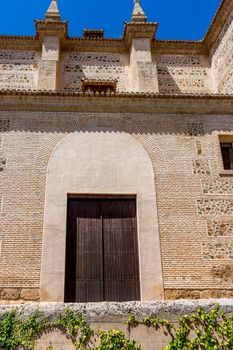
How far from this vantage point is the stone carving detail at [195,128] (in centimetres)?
959

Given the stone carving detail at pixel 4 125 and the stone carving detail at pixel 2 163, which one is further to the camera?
the stone carving detail at pixel 4 125

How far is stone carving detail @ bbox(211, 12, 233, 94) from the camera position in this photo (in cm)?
1255

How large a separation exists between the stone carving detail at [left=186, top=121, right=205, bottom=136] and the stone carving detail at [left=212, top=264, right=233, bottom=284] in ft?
10.8

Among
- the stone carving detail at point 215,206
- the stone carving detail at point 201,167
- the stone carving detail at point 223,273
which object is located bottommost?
the stone carving detail at point 223,273

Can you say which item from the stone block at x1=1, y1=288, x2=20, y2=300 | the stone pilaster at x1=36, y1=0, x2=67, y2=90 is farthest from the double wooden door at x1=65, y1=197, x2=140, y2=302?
the stone pilaster at x1=36, y1=0, x2=67, y2=90

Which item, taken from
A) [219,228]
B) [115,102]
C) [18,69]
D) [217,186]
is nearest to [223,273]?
[219,228]

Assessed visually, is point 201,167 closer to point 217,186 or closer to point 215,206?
point 217,186

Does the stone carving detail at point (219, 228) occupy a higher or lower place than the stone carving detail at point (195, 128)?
lower

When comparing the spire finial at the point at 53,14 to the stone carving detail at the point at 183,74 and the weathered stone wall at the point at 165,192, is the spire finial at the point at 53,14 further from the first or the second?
the weathered stone wall at the point at 165,192

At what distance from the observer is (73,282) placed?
8055 millimetres

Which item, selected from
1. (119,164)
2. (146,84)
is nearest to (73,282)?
(119,164)

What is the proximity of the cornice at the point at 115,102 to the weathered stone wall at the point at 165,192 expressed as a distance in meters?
0.17

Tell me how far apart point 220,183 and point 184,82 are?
6.09 m

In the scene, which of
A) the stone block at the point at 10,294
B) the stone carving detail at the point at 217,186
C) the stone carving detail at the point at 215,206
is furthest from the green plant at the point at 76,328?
the stone carving detail at the point at 217,186
